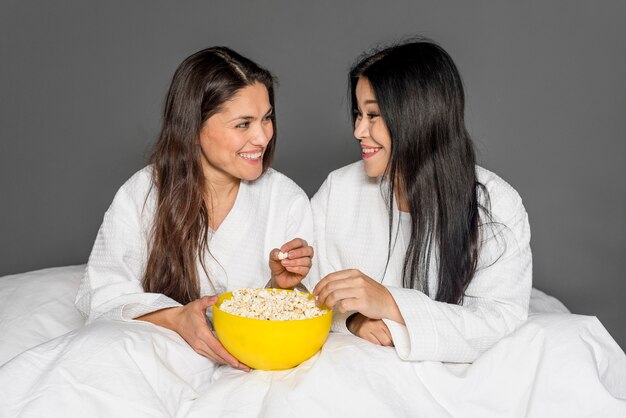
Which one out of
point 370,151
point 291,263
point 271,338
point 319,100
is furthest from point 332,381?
point 319,100

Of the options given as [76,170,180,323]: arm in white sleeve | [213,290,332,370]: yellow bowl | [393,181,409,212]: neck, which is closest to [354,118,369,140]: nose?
[393,181,409,212]: neck

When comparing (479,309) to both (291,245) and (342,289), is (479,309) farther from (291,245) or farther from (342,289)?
(291,245)

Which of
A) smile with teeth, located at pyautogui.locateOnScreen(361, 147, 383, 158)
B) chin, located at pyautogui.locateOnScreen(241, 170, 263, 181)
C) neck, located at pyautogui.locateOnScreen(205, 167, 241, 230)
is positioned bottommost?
neck, located at pyautogui.locateOnScreen(205, 167, 241, 230)

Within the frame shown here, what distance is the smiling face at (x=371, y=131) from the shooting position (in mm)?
2174

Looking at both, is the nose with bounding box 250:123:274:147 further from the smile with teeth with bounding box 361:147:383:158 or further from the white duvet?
the white duvet

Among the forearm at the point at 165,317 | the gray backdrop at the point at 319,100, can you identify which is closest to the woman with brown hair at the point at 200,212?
the forearm at the point at 165,317

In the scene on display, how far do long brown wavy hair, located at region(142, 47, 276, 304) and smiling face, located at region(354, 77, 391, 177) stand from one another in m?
0.33

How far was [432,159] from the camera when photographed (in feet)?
7.06

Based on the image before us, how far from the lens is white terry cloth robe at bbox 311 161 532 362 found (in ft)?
6.30

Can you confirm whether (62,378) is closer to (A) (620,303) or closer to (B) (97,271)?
(B) (97,271)

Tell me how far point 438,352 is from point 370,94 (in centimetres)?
72

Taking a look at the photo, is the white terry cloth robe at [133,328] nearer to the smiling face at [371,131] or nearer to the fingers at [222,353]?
the fingers at [222,353]

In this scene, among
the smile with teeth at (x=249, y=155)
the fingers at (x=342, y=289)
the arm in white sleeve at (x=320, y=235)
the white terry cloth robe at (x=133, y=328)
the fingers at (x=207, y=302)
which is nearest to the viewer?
the white terry cloth robe at (x=133, y=328)

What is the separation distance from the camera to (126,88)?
320cm
